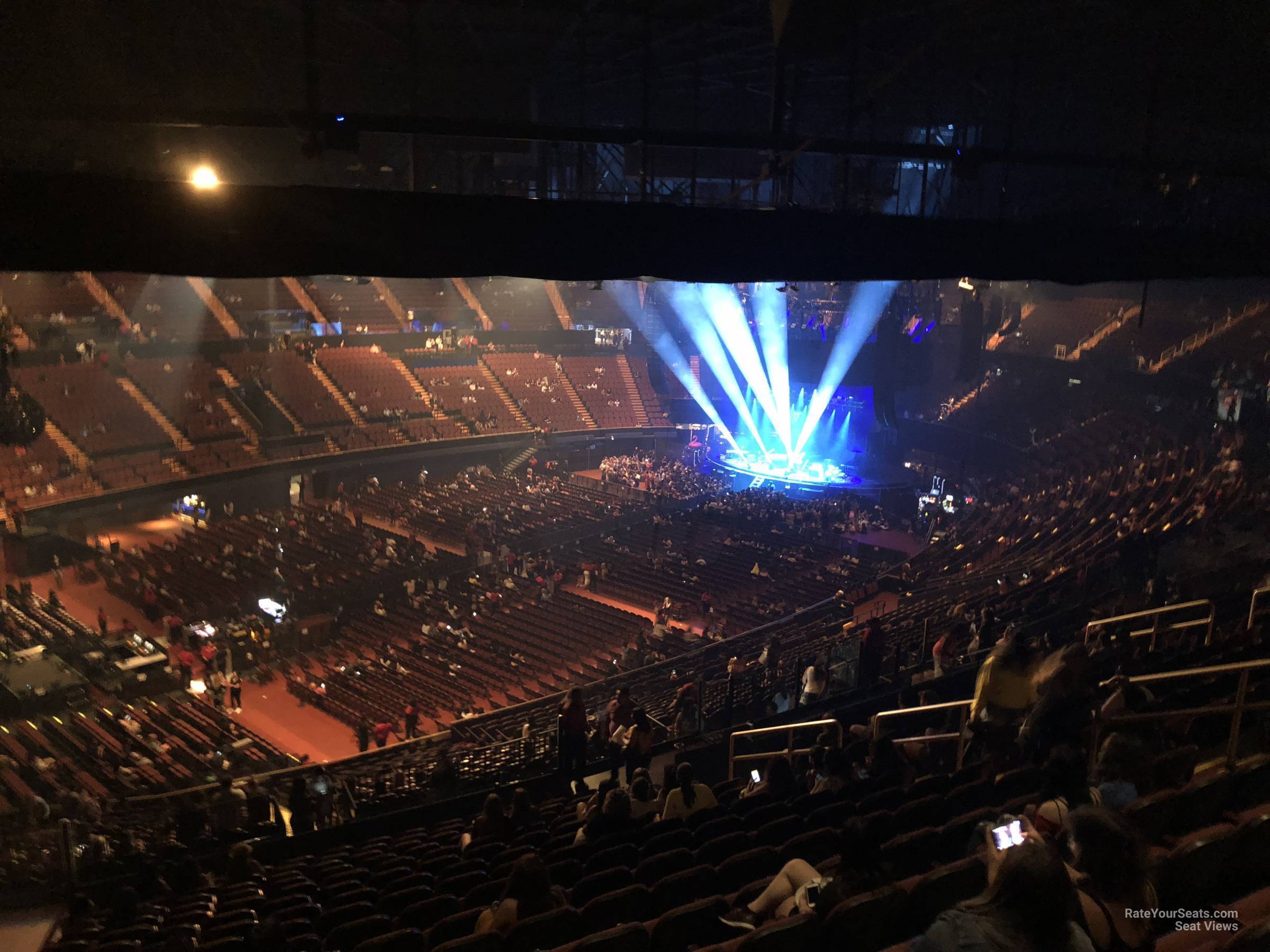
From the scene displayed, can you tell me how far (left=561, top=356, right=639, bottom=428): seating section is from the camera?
116 feet

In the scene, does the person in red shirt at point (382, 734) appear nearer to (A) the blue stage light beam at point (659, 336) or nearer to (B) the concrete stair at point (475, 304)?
(B) the concrete stair at point (475, 304)

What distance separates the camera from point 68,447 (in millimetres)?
22047

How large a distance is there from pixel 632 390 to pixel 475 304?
7.52m

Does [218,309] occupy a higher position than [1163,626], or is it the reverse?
[218,309]

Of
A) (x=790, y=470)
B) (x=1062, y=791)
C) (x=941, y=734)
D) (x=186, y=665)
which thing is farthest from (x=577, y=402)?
(x=1062, y=791)

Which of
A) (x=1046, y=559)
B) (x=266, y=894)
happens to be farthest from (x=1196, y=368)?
(x=266, y=894)

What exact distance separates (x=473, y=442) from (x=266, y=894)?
82.9ft

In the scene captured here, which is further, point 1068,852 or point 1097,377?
point 1097,377

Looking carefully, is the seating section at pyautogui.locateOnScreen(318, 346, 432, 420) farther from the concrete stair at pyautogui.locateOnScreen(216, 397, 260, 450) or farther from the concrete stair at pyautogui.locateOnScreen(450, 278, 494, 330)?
the concrete stair at pyautogui.locateOnScreen(450, 278, 494, 330)

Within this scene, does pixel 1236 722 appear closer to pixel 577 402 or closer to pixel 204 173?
pixel 204 173

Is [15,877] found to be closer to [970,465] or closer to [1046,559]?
[1046,559]

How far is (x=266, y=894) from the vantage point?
5676 millimetres

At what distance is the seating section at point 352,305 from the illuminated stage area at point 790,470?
13.9 metres

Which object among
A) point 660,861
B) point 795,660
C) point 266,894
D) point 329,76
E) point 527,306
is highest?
point 527,306
